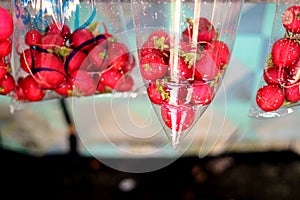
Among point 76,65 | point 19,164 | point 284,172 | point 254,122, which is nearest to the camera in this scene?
point 76,65

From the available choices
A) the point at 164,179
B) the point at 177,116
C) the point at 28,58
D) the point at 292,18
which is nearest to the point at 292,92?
the point at 292,18

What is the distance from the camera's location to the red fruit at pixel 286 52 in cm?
107

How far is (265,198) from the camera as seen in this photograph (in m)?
2.44

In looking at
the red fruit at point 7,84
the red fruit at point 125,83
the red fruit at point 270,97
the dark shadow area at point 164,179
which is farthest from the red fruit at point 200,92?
the dark shadow area at point 164,179

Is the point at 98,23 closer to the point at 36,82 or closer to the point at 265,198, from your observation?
the point at 36,82

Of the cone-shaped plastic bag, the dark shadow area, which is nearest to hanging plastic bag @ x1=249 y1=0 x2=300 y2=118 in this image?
the cone-shaped plastic bag

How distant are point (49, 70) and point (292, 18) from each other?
561 millimetres

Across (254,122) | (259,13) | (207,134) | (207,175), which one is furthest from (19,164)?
(259,13)

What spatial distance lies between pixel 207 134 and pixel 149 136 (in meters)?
0.19

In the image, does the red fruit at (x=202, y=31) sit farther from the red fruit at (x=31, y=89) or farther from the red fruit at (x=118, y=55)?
the red fruit at (x=31, y=89)

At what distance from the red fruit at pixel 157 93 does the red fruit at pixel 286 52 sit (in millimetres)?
263

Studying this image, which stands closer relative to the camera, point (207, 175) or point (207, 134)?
point (207, 134)

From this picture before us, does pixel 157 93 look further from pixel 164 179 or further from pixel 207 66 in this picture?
pixel 164 179

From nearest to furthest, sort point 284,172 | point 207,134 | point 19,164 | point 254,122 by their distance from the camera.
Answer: point 207,134 < point 254,122 < point 19,164 < point 284,172
